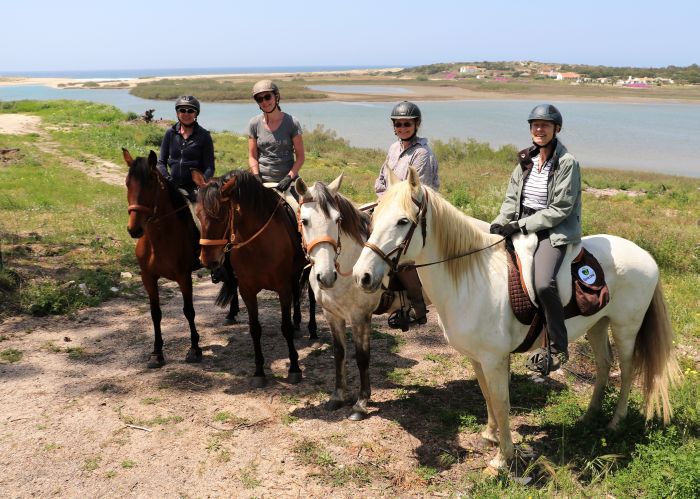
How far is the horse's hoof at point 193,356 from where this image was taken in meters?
5.86

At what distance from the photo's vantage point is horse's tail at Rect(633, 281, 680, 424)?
4051 mm

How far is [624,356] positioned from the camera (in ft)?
13.8

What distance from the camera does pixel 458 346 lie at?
146 inches

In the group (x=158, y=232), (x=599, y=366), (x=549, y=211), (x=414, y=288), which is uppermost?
(x=549, y=211)

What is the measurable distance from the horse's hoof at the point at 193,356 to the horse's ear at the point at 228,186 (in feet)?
6.96

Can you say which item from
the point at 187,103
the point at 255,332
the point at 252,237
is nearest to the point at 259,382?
the point at 255,332

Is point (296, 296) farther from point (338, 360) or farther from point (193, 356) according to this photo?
point (338, 360)

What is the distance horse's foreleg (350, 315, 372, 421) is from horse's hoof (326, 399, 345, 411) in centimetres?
18

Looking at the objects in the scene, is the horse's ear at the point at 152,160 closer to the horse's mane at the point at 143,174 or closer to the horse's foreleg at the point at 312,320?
the horse's mane at the point at 143,174

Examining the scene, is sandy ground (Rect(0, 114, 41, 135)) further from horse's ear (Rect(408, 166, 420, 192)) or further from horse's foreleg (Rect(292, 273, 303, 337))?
horse's ear (Rect(408, 166, 420, 192))

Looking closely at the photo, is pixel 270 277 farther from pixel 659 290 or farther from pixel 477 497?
pixel 659 290

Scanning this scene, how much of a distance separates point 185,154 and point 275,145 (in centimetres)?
104

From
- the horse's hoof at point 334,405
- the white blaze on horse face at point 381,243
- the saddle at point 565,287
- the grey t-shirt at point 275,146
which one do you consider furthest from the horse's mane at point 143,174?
the saddle at point 565,287

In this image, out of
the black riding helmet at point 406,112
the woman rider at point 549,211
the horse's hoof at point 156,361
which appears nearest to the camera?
the woman rider at point 549,211
